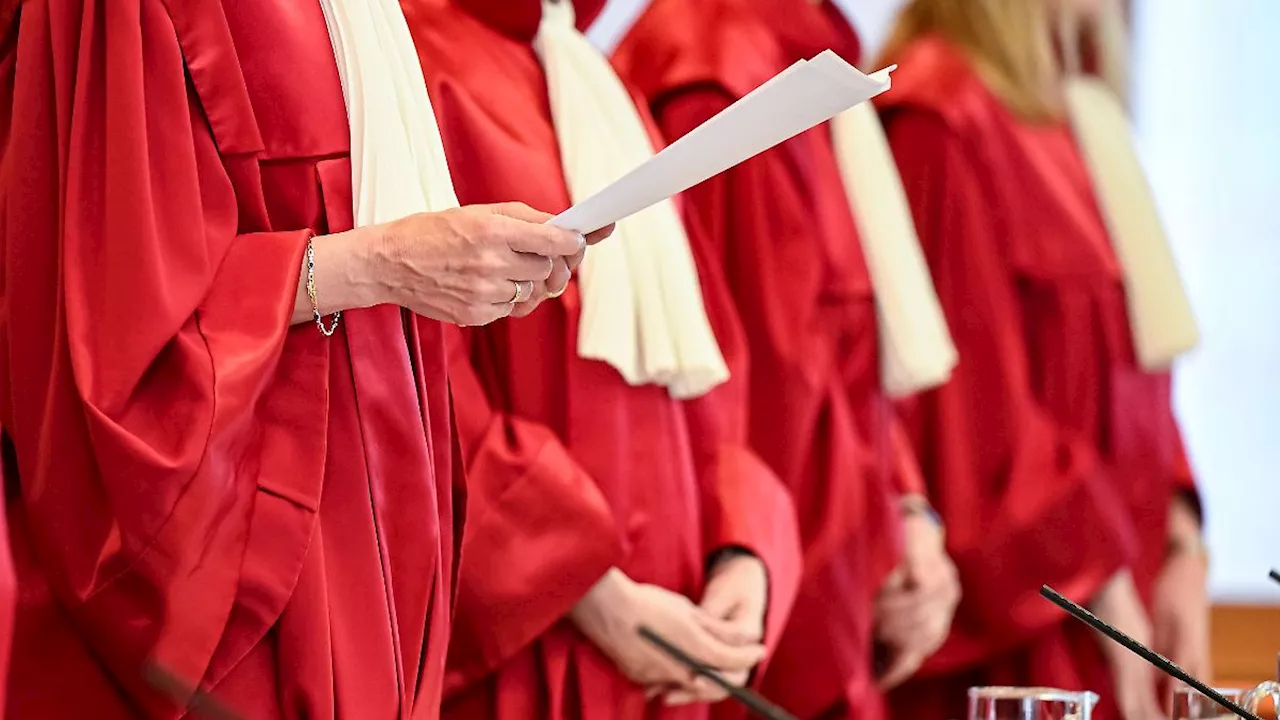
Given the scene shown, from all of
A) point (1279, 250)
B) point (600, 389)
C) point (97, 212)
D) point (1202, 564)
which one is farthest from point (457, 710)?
point (1279, 250)

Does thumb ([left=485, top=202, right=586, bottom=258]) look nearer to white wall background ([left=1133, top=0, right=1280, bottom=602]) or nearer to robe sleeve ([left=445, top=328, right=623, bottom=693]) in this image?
robe sleeve ([left=445, top=328, right=623, bottom=693])

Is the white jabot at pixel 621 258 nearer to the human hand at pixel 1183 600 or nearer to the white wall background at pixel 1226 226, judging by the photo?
the human hand at pixel 1183 600

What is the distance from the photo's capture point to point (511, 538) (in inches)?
67.0

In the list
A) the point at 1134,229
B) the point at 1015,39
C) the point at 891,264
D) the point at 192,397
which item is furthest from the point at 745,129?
the point at 1134,229

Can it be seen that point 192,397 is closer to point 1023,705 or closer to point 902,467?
point 1023,705

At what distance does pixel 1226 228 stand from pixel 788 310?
142 cm

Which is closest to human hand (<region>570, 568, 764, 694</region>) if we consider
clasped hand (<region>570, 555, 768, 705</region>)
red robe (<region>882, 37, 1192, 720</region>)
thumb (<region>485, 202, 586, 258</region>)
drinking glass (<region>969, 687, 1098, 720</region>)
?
clasped hand (<region>570, 555, 768, 705</region>)

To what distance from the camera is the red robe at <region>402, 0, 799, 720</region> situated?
5.59 feet

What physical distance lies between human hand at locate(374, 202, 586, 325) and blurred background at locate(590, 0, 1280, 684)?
2.18 meters

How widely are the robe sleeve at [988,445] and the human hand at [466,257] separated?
4.88 feet

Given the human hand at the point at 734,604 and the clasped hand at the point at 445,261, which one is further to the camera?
the human hand at the point at 734,604

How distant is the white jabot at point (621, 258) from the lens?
1848mm

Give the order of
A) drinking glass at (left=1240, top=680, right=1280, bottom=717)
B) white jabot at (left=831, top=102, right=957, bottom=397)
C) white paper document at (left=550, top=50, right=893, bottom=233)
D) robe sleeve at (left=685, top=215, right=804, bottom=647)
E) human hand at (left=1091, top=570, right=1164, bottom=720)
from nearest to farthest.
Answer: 1. white paper document at (left=550, top=50, right=893, bottom=233)
2. drinking glass at (left=1240, top=680, right=1280, bottom=717)
3. robe sleeve at (left=685, top=215, right=804, bottom=647)
4. white jabot at (left=831, top=102, right=957, bottom=397)
5. human hand at (left=1091, top=570, right=1164, bottom=720)

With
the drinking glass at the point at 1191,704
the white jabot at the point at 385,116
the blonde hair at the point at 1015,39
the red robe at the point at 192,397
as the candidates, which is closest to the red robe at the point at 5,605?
the red robe at the point at 192,397
